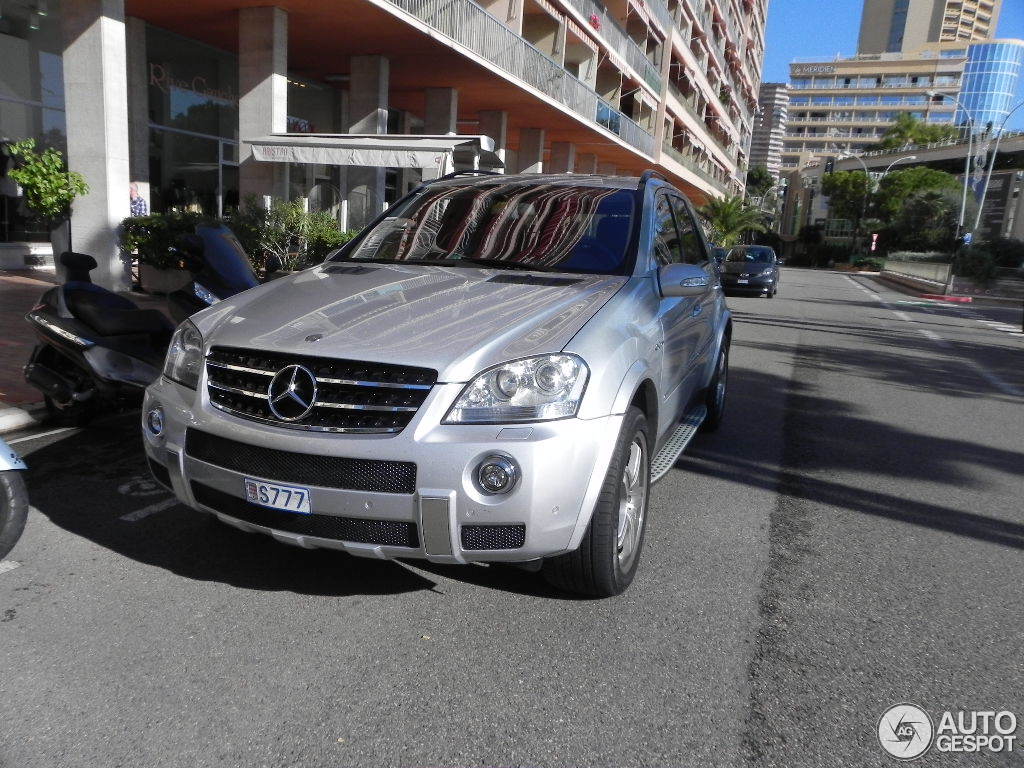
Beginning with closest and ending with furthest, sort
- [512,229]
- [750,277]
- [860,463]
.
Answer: [512,229]
[860,463]
[750,277]

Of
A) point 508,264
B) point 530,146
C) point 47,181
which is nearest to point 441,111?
point 530,146

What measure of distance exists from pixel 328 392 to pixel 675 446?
2175mm

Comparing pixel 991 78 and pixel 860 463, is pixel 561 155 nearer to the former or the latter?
pixel 860 463

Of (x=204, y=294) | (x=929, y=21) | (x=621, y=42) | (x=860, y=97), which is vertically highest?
(x=929, y=21)

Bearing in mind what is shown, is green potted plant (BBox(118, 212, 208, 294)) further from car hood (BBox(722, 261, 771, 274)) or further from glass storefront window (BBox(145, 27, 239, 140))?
car hood (BBox(722, 261, 771, 274))

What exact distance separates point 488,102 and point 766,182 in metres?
133

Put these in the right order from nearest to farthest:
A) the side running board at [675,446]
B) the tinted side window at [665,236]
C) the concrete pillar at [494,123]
A: the side running board at [675,446] → the tinted side window at [665,236] → the concrete pillar at [494,123]

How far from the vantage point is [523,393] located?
2.71m

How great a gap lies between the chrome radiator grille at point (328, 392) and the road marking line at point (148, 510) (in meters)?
1.39

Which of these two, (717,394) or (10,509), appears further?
(717,394)

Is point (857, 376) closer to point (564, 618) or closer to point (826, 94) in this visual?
point (564, 618)

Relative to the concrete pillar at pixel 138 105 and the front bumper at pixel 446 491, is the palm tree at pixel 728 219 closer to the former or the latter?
the concrete pillar at pixel 138 105

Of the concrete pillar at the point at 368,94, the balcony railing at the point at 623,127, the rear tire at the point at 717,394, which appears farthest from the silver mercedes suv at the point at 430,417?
the balcony railing at the point at 623,127

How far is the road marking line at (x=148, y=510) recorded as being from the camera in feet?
12.9
